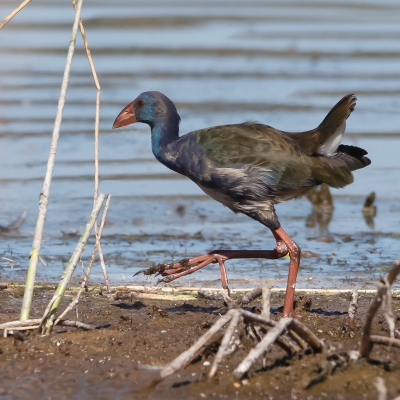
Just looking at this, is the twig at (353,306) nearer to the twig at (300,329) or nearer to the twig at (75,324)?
the twig at (300,329)

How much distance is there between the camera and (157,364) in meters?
4.65

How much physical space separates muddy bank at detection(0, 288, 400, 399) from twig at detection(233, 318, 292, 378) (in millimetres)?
215

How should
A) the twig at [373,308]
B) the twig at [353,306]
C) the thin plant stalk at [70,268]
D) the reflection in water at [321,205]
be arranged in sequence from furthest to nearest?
the reflection in water at [321,205], the twig at [353,306], the thin plant stalk at [70,268], the twig at [373,308]

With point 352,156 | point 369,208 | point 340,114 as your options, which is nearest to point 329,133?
point 340,114

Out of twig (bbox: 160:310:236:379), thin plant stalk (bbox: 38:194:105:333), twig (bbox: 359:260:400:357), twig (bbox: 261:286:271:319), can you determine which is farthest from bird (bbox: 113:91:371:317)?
twig (bbox: 160:310:236:379)

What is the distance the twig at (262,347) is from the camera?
4.09m

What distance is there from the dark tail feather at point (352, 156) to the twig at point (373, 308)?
1869 millimetres

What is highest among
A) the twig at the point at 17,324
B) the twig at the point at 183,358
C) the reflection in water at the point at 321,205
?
the twig at the point at 183,358

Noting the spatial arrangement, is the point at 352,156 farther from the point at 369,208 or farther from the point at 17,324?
the point at 369,208

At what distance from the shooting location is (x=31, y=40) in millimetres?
17719

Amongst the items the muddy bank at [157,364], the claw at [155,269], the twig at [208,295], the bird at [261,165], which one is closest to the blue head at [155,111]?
the bird at [261,165]

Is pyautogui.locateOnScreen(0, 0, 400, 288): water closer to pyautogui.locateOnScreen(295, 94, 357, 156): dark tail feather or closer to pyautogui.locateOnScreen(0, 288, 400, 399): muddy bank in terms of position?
pyautogui.locateOnScreen(295, 94, 357, 156): dark tail feather

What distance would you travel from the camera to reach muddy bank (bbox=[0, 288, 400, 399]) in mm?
4336

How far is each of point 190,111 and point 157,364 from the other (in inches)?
309
